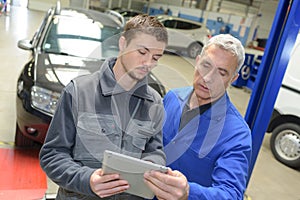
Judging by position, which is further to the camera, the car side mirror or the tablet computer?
the car side mirror

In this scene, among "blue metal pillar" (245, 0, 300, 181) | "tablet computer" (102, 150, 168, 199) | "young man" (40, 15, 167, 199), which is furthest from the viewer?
"blue metal pillar" (245, 0, 300, 181)

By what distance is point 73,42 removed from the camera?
10.2 ft

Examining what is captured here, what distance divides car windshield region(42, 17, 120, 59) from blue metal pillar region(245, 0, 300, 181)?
4.78ft

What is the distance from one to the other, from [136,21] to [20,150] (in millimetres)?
2318

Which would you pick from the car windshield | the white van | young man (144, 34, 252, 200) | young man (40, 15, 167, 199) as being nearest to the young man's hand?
young man (40, 15, 167, 199)

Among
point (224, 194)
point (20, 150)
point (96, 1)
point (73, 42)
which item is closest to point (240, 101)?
point (73, 42)

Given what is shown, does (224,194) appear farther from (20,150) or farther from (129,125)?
(20,150)

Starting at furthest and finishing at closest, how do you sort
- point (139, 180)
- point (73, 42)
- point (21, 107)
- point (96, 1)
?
point (96, 1), point (73, 42), point (21, 107), point (139, 180)

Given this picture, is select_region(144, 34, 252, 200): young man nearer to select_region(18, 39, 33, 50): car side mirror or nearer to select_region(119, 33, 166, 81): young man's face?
select_region(119, 33, 166, 81): young man's face

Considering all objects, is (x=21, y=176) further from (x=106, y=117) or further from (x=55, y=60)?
(x=106, y=117)

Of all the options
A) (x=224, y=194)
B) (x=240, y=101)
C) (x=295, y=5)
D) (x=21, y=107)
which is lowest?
(x=240, y=101)

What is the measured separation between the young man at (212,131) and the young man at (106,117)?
20 centimetres

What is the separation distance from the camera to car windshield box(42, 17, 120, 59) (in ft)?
9.78

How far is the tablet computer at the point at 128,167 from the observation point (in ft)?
2.44
